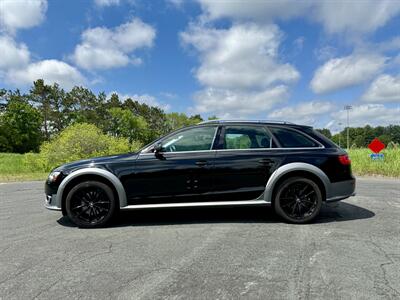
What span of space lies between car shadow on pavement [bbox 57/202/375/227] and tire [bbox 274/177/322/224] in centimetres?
24

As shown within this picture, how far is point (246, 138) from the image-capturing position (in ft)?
17.7

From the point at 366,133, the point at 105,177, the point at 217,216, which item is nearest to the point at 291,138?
the point at 217,216

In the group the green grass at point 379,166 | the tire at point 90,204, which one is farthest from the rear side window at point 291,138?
the green grass at point 379,166

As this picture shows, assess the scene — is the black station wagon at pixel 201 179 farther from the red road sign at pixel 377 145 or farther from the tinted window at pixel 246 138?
the red road sign at pixel 377 145

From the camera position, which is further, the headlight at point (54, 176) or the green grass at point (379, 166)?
the green grass at point (379, 166)

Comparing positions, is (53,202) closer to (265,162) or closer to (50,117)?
(265,162)

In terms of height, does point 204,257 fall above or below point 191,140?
below

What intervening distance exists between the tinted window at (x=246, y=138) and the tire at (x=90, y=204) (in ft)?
6.71

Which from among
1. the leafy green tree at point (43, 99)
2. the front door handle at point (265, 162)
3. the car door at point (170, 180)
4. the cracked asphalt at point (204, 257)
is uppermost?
the leafy green tree at point (43, 99)

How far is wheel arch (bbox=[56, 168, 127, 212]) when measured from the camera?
5.03 metres

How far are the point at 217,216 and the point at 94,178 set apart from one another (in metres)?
2.18

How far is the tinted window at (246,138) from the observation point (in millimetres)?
5285

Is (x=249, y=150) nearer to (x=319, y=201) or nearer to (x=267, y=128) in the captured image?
(x=267, y=128)

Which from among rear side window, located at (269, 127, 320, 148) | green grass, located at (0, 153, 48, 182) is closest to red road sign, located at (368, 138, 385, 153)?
rear side window, located at (269, 127, 320, 148)
